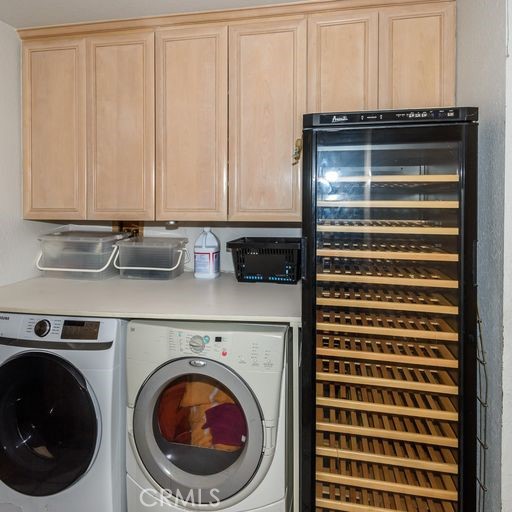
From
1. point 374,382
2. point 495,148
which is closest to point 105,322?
point 374,382

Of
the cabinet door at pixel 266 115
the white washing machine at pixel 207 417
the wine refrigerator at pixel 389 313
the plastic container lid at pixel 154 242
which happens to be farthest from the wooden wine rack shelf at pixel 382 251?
the plastic container lid at pixel 154 242

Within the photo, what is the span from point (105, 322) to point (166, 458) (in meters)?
0.65

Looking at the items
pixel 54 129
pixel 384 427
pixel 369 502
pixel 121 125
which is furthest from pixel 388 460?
pixel 54 129

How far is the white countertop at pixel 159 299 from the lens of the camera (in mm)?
1567

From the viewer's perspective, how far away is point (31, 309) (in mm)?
1646

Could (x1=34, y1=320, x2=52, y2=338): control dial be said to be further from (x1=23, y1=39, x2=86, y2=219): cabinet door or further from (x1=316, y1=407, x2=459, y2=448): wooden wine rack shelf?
(x1=316, y1=407, x2=459, y2=448): wooden wine rack shelf

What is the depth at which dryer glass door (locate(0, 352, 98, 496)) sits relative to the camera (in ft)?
5.30

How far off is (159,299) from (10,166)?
1.21 metres

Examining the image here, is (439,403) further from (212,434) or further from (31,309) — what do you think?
(31,309)

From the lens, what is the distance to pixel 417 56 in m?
1.79

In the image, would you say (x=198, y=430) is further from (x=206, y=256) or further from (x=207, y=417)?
(x=206, y=256)

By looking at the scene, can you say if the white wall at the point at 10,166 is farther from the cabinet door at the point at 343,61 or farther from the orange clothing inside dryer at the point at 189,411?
the cabinet door at the point at 343,61

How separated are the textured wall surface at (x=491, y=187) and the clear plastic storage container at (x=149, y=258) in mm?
1572

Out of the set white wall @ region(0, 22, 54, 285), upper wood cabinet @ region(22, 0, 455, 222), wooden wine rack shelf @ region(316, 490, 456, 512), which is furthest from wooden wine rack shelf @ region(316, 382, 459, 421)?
white wall @ region(0, 22, 54, 285)
